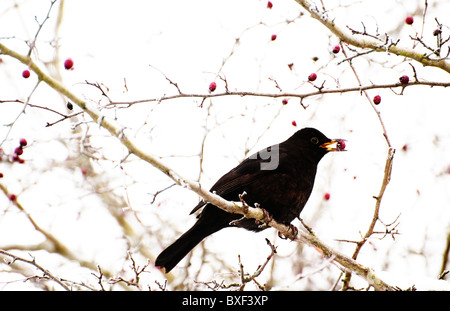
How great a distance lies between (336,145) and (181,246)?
203cm

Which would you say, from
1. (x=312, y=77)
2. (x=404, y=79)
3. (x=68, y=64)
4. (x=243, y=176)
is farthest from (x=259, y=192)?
(x=68, y=64)

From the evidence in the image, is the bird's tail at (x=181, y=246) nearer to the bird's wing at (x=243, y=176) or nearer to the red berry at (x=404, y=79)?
the bird's wing at (x=243, y=176)

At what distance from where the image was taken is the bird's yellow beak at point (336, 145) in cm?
516

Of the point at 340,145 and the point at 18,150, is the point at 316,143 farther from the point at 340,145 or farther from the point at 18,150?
the point at 18,150

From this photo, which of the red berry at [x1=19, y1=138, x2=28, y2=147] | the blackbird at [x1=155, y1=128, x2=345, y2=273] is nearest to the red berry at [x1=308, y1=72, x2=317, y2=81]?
the blackbird at [x1=155, y1=128, x2=345, y2=273]

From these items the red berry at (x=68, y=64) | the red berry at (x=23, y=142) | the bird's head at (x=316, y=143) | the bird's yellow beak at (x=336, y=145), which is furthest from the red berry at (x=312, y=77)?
the red berry at (x=23, y=142)

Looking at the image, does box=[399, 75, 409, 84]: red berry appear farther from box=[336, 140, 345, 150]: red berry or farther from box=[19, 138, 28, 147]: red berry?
box=[19, 138, 28, 147]: red berry

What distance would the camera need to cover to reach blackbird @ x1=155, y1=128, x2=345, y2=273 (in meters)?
4.49

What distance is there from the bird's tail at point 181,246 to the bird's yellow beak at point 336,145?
1.58m

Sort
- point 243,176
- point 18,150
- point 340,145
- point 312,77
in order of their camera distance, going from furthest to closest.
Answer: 1. point 340,145
2. point 243,176
3. point 312,77
4. point 18,150

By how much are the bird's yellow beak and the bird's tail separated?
158 cm

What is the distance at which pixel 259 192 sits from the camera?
4.52 m
